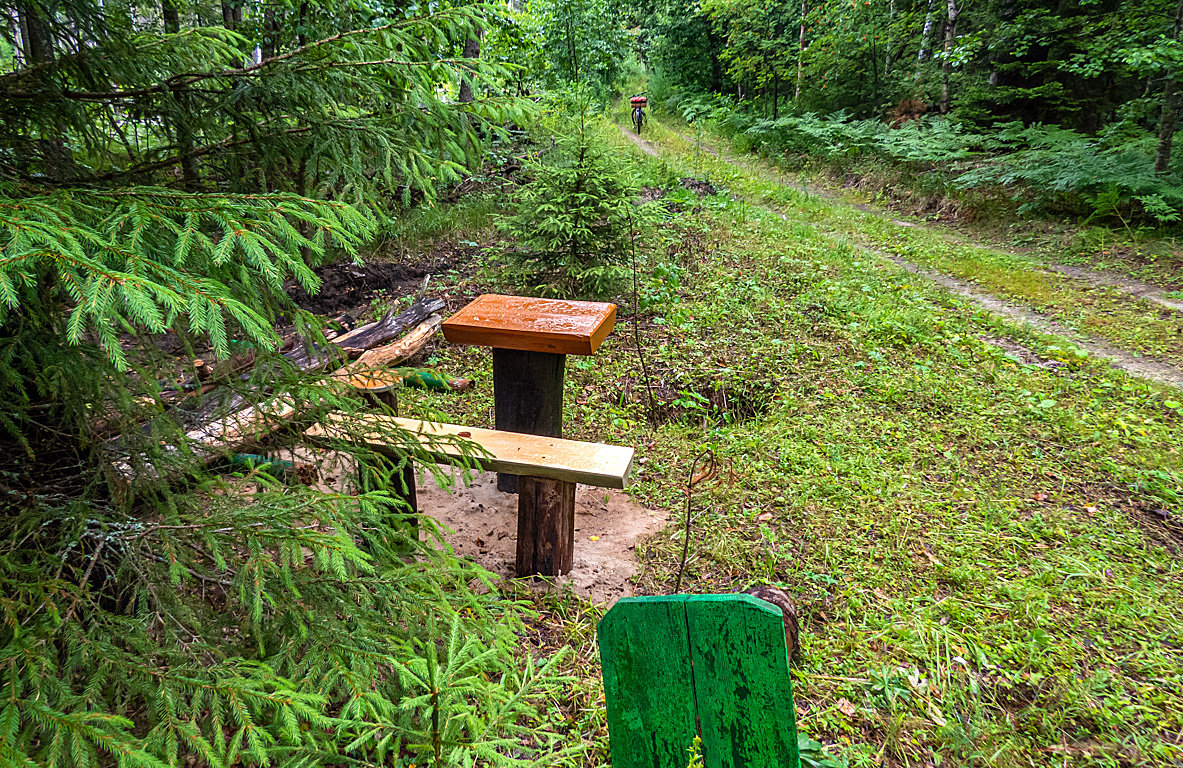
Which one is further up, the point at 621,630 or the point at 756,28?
the point at 756,28

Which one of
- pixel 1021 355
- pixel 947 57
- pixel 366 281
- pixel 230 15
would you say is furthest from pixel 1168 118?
pixel 230 15

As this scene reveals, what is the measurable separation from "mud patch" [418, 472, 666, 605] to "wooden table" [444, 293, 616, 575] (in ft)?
0.54

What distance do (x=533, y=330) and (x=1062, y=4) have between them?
13.2 m

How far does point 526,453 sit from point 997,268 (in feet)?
25.7

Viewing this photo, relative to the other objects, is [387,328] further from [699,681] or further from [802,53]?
[802,53]

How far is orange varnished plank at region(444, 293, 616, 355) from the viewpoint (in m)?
3.36

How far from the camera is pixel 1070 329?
6.36m

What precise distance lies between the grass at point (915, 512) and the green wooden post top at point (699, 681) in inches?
33.5

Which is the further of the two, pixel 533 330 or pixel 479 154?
pixel 533 330

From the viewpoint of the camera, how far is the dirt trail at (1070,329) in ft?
17.9

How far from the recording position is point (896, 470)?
4145 mm

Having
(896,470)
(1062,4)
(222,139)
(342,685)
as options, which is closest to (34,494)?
(342,685)

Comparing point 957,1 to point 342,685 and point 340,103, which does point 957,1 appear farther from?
point 342,685

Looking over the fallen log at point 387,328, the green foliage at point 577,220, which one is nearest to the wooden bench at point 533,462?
the fallen log at point 387,328
